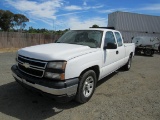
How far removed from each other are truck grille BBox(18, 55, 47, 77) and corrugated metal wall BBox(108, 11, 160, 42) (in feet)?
79.4

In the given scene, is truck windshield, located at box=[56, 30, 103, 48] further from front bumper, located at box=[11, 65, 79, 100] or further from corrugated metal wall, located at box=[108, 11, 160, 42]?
corrugated metal wall, located at box=[108, 11, 160, 42]

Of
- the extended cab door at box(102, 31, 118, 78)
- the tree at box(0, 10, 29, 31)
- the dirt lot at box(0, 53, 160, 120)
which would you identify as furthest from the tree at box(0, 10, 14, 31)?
the extended cab door at box(102, 31, 118, 78)

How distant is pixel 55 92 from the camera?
3.51 meters

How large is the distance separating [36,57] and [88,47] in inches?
55.6

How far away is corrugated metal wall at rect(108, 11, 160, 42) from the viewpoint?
2714 cm

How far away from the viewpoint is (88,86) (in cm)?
440

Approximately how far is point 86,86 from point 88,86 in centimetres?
8

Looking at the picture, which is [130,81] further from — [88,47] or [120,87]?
[88,47]

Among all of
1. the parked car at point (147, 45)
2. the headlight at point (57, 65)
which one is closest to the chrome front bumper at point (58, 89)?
the headlight at point (57, 65)

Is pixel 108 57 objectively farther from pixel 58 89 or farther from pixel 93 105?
pixel 58 89

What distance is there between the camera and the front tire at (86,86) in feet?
13.2

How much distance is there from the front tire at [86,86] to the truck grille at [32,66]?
900 mm

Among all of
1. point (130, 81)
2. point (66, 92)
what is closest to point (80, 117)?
point (66, 92)

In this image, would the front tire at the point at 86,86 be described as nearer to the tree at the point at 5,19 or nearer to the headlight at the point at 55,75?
the headlight at the point at 55,75
